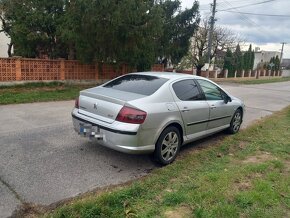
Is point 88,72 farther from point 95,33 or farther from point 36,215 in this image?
point 36,215

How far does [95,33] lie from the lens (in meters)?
12.5

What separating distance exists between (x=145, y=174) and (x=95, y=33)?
9769 mm

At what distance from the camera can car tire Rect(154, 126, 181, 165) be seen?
4285 mm

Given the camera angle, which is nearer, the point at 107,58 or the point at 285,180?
the point at 285,180

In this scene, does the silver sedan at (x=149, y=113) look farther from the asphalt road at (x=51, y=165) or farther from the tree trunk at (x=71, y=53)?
the tree trunk at (x=71, y=53)

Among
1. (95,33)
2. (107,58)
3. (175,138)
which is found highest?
(95,33)

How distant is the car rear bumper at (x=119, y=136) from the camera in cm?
390

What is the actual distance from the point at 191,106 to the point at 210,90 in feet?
3.31

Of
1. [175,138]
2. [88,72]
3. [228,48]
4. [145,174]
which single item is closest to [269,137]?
[175,138]

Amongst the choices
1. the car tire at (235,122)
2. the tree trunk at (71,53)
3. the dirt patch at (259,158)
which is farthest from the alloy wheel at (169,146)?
the tree trunk at (71,53)

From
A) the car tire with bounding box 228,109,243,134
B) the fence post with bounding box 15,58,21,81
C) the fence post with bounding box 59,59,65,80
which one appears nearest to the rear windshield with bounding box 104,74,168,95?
the car tire with bounding box 228,109,243,134

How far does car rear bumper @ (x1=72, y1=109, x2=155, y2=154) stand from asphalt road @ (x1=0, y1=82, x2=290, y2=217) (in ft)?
1.33

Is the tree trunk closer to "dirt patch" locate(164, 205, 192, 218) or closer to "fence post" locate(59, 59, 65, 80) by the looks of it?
"fence post" locate(59, 59, 65, 80)

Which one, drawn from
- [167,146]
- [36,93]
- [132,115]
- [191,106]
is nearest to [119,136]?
[132,115]
